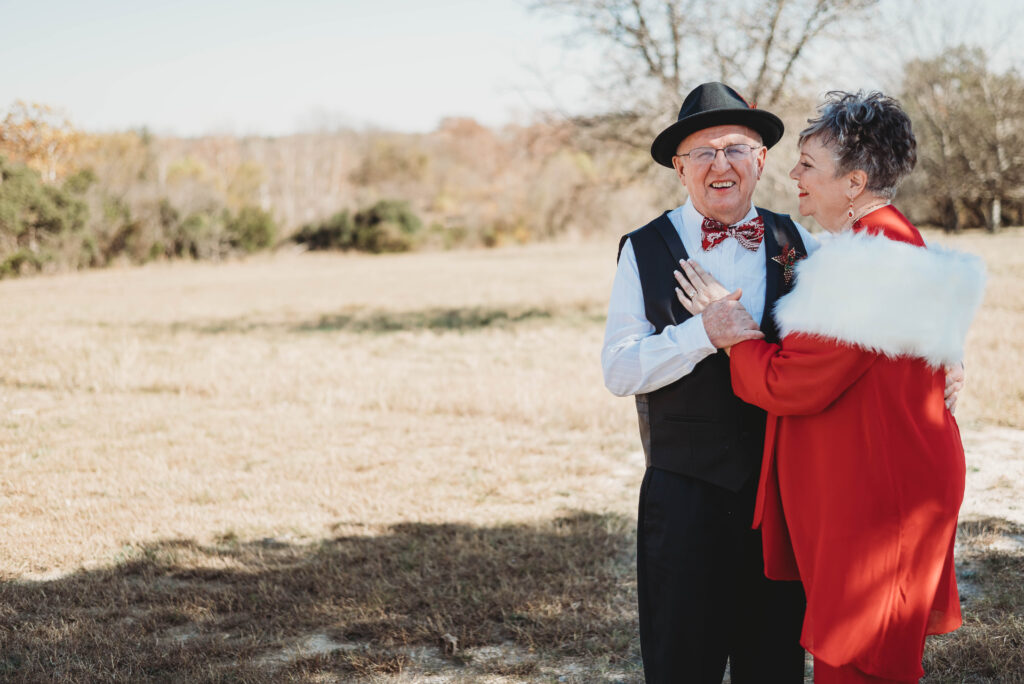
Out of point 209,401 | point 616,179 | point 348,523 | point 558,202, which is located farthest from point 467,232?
point 348,523

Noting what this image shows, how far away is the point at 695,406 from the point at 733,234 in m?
0.60

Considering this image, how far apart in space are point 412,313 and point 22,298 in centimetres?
1047

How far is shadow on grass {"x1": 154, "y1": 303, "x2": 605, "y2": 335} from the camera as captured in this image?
15.3 m

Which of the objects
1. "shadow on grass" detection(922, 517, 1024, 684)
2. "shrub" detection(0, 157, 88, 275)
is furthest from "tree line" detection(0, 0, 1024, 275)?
"shadow on grass" detection(922, 517, 1024, 684)

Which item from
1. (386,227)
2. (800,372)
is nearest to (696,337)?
(800,372)

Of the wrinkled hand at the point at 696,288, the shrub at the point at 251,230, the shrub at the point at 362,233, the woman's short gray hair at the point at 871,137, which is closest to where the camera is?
the woman's short gray hair at the point at 871,137

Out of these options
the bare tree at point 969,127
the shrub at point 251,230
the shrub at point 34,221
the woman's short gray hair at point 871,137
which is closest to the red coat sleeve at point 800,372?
the woman's short gray hair at point 871,137

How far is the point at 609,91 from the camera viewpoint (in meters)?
13.3

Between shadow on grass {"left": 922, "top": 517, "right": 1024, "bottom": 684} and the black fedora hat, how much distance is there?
2437mm

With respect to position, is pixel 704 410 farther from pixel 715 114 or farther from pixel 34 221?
pixel 34 221

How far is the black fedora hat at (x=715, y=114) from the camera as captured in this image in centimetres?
272

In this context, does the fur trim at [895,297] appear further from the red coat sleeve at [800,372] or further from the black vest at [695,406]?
the black vest at [695,406]

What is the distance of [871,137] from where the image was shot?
222cm

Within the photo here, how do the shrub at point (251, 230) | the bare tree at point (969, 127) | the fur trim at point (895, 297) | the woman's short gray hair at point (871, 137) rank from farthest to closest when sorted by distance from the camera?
the shrub at point (251, 230)
the bare tree at point (969, 127)
the woman's short gray hair at point (871, 137)
the fur trim at point (895, 297)
